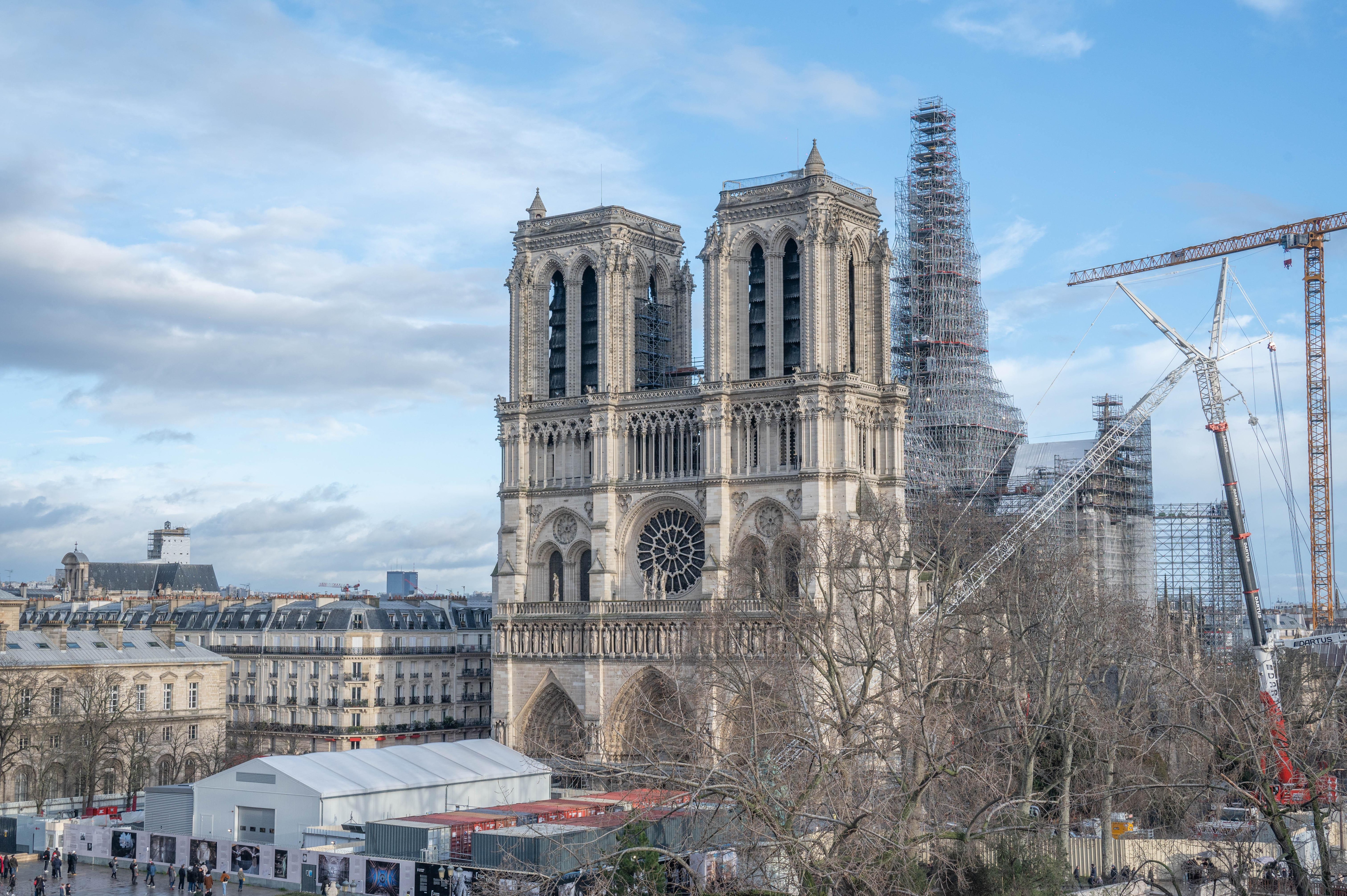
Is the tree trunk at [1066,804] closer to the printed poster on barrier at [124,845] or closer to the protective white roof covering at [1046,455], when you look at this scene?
the printed poster on barrier at [124,845]

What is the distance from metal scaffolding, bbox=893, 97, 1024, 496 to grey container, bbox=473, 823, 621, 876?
165 feet

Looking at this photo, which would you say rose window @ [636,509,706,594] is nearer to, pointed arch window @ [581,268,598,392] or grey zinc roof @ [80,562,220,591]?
pointed arch window @ [581,268,598,392]

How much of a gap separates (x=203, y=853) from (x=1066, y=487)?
169 feet

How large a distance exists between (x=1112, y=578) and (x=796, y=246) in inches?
1242

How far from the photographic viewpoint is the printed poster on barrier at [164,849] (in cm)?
4956

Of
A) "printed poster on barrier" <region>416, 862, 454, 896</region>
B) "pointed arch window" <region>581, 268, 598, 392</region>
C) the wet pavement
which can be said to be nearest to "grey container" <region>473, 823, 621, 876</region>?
"printed poster on barrier" <region>416, 862, 454, 896</region>

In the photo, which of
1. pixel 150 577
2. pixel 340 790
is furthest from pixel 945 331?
pixel 150 577

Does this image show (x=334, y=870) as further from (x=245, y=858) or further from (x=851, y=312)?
(x=851, y=312)

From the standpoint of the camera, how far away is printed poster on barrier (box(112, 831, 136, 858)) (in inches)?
1993

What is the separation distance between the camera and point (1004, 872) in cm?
3145

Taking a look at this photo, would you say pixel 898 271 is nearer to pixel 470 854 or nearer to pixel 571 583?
pixel 571 583

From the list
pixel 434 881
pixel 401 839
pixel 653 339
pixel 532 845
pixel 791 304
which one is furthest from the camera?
pixel 653 339

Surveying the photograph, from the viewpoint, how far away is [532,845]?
39.5m

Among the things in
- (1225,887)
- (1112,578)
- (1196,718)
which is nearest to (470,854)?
(1196,718)
